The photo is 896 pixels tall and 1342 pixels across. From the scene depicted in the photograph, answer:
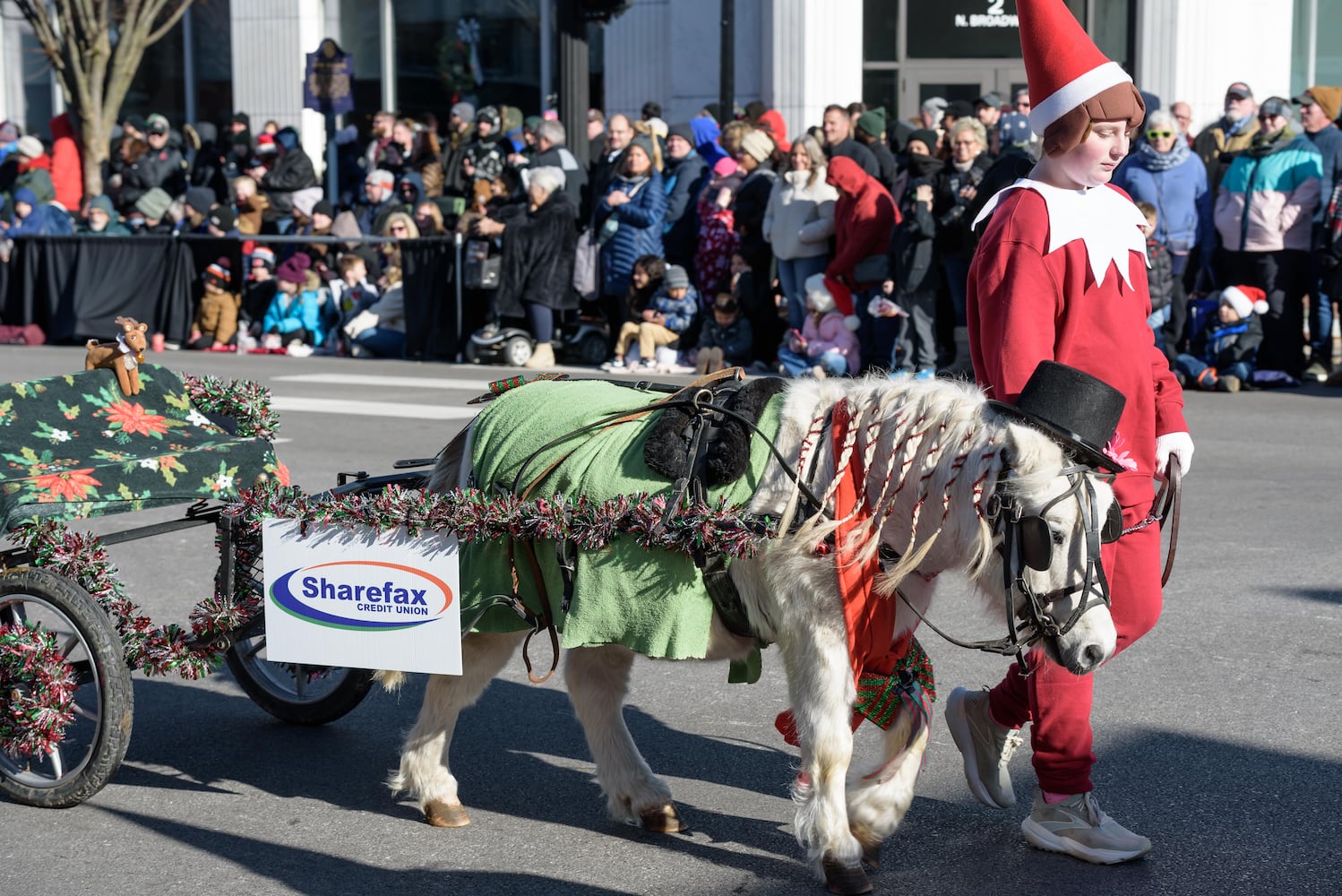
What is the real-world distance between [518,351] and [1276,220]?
6699mm

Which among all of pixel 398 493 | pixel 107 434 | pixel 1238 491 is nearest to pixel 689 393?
pixel 398 493

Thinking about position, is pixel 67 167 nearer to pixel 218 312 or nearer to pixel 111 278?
pixel 111 278

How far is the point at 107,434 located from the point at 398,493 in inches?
52.3

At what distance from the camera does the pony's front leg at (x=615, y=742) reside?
14.5ft

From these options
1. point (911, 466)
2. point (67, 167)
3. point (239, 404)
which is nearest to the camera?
→ point (911, 466)

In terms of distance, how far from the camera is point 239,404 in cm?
538

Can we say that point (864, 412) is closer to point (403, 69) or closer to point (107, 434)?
point (107, 434)

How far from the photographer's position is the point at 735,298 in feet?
46.3

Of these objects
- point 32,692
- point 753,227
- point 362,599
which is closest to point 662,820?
point 362,599

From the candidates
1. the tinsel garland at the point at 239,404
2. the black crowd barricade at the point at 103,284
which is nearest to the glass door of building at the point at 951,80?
the black crowd barricade at the point at 103,284

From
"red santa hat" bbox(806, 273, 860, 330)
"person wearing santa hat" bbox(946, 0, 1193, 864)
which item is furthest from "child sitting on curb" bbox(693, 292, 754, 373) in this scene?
"person wearing santa hat" bbox(946, 0, 1193, 864)

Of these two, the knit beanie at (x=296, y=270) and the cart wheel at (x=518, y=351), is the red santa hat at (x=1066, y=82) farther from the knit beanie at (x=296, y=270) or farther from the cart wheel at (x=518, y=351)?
the knit beanie at (x=296, y=270)

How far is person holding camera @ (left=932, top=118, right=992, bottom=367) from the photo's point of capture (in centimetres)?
1261

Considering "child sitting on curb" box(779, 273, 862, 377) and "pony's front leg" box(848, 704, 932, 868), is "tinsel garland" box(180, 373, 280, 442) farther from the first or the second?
"child sitting on curb" box(779, 273, 862, 377)
